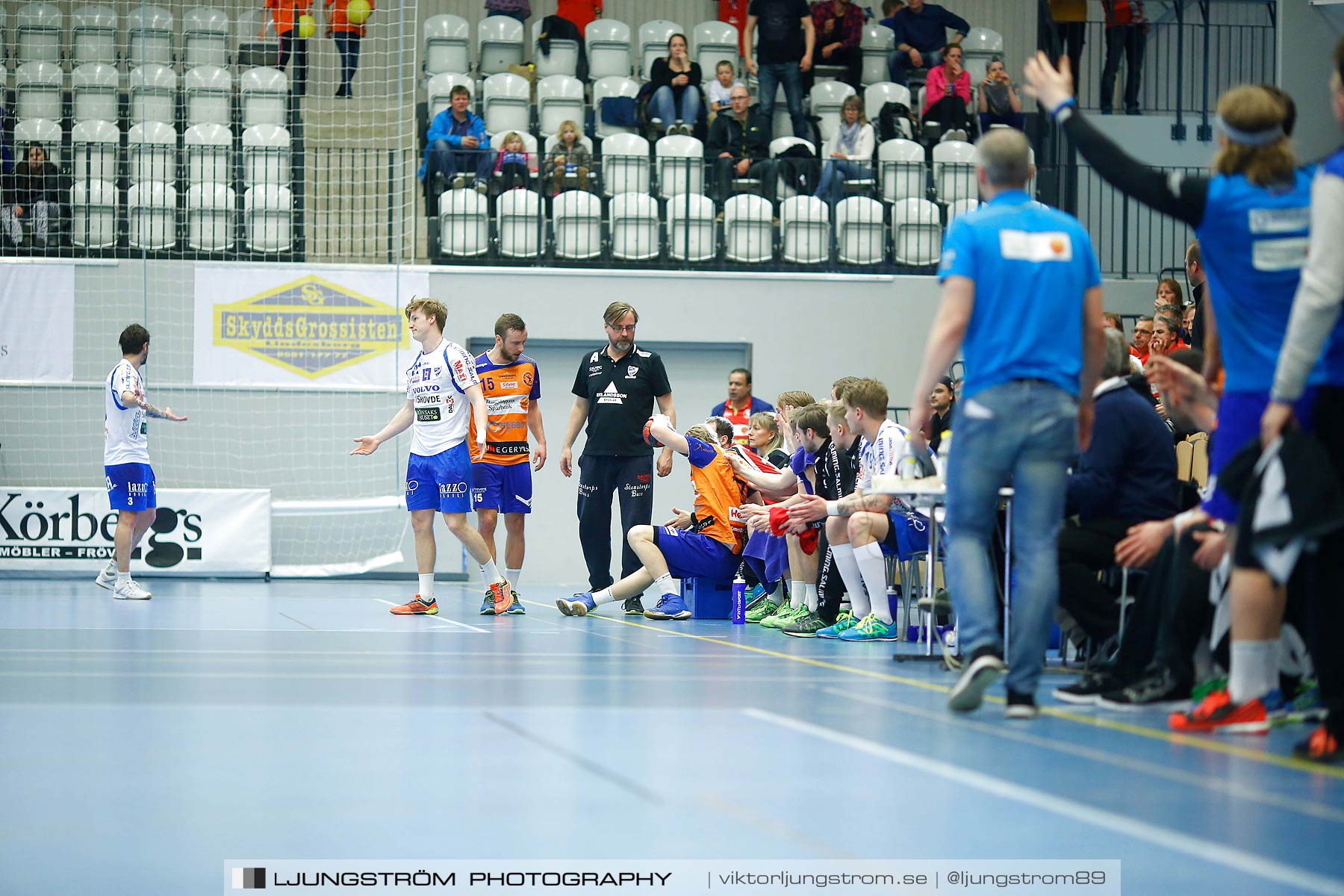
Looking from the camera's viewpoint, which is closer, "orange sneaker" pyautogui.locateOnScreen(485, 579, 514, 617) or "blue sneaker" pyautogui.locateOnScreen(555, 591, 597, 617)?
"blue sneaker" pyautogui.locateOnScreen(555, 591, 597, 617)

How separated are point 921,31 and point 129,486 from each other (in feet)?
33.3

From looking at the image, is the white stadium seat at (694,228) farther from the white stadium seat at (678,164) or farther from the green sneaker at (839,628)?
the green sneaker at (839,628)

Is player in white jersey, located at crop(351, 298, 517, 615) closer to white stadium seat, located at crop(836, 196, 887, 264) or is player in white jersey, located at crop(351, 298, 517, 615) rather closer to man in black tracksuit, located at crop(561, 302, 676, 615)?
man in black tracksuit, located at crop(561, 302, 676, 615)

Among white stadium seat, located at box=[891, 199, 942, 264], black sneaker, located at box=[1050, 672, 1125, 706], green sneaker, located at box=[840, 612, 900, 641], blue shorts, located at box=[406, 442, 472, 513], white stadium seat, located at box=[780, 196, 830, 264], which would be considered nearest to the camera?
black sneaker, located at box=[1050, 672, 1125, 706]

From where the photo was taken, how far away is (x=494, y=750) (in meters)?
3.64

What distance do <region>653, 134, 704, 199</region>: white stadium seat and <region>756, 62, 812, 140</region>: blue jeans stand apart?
1.06 meters

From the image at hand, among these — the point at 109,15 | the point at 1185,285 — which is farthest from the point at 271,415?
the point at 1185,285

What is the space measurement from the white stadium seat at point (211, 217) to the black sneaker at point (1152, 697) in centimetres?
1090

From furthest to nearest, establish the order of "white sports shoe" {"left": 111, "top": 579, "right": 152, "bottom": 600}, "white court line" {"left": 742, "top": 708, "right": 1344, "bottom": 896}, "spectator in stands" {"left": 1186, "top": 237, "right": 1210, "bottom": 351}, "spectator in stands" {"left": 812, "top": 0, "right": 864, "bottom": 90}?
"spectator in stands" {"left": 812, "top": 0, "right": 864, "bottom": 90}, "white sports shoe" {"left": 111, "top": 579, "right": 152, "bottom": 600}, "spectator in stands" {"left": 1186, "top": 237, "right": 1210, "bottom": 351}, "white court line" {"left": 742, "top": 708, "right": 1344, "bottom": 896}

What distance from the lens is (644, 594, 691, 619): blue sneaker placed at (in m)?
8.75

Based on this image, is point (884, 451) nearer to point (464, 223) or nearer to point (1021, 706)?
point (1021, 706)

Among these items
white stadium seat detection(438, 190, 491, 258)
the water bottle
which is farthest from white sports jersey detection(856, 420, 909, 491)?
white stadium seat detection(438, 190, 491, 258)

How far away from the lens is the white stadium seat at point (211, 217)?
13.3m

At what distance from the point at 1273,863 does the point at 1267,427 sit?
4.51 feet
